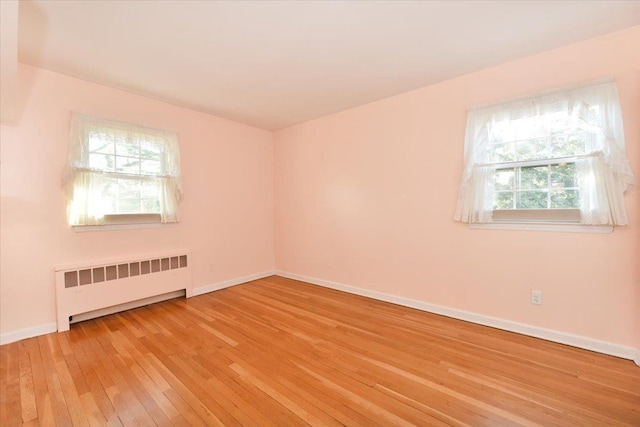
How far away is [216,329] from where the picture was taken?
2717 mm

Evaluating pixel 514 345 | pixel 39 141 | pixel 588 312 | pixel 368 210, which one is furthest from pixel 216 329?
pixel 588 312

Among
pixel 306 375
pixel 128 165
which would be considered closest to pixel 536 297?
pixel 306 375

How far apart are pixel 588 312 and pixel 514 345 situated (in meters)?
0.66

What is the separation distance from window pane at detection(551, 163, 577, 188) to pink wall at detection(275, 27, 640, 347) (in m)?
0.34

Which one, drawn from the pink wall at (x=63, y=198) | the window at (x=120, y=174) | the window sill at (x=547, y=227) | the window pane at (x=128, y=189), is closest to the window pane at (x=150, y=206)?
the window at (x=120, y=174)

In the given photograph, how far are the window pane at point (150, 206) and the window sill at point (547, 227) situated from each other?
12.2 feet

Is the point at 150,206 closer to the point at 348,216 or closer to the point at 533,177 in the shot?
the point at 348,216

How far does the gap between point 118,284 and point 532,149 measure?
177 inches

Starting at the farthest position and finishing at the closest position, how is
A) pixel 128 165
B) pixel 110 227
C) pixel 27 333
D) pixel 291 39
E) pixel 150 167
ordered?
pixel 150 167 < pixel 128 165 < pixel 110 227 < pixel 27 333 < pixel 291 39

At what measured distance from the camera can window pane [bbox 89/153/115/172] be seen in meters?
2.91

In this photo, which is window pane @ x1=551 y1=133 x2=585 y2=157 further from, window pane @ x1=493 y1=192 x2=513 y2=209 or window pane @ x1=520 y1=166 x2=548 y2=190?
window pane @ x1=493 y1=192 x2=513 y2=209

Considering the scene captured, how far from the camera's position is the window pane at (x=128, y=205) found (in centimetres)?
314

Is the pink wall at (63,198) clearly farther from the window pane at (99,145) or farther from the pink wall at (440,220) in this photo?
the pink wall at (440,220)

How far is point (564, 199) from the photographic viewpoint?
2375 mm
